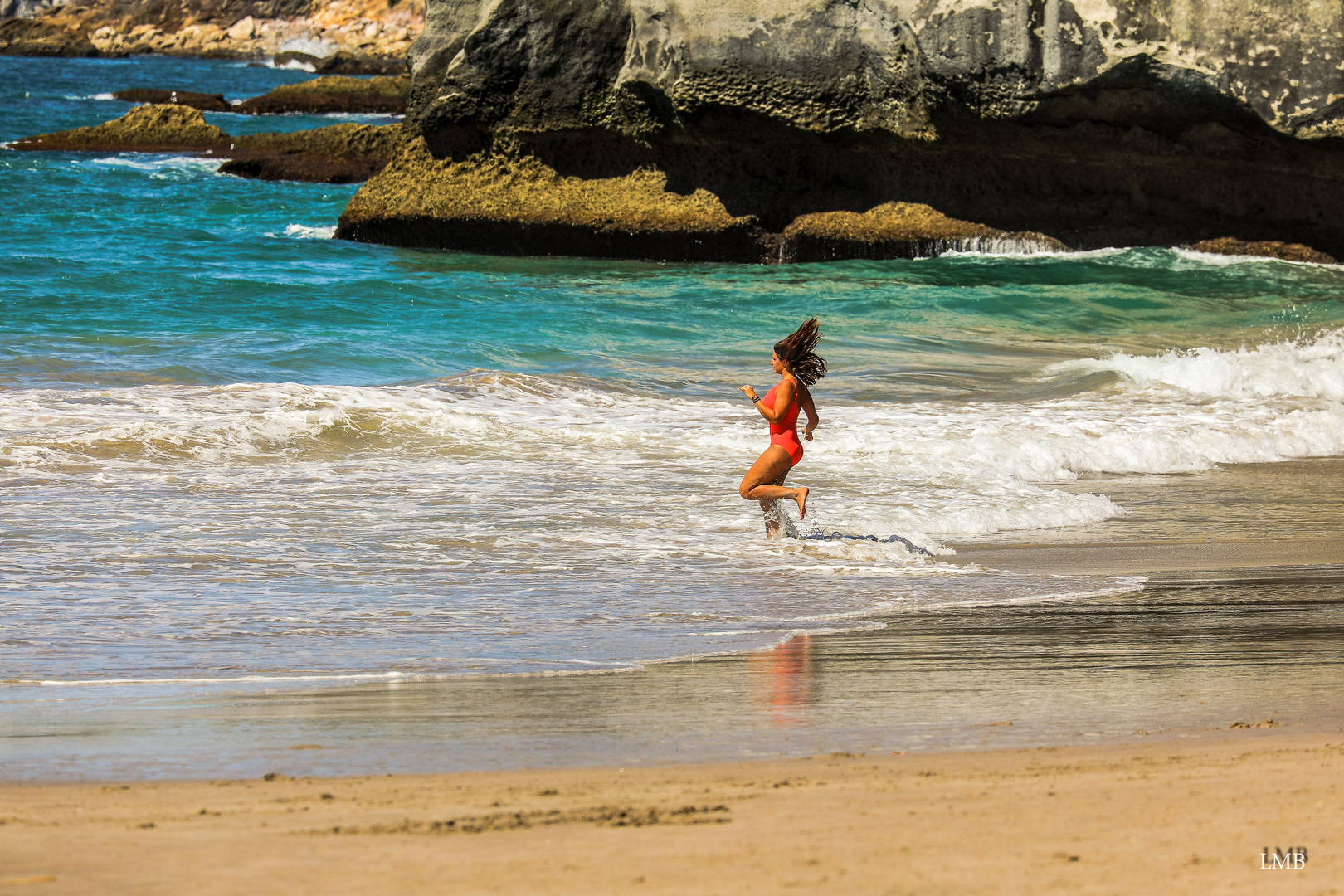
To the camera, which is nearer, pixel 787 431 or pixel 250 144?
pixel 787 431

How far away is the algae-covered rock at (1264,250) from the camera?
15.1 meters

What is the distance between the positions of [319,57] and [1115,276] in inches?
3738

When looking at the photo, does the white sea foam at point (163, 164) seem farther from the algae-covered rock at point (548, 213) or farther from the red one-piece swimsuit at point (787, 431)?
the red one-piece swimsuit at point (787, 431)

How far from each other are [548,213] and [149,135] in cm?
2405

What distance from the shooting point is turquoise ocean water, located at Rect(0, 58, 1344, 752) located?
4.89 m

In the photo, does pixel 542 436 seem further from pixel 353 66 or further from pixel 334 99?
pixel 353 66

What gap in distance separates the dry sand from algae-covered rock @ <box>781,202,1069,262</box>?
13.1m

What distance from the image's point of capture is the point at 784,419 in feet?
20.3

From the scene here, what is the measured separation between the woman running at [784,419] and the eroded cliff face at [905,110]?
28.4ft

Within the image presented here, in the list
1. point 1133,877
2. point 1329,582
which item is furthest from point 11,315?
point 1133,877

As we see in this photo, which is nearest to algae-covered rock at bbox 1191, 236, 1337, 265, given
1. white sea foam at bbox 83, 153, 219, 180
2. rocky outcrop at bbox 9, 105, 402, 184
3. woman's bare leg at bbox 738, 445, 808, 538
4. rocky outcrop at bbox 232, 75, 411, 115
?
woman's bare leg at bbox 738, 445, 808, 538

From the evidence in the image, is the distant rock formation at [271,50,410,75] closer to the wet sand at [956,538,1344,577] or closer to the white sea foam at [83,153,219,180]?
the white sea foam at [83,153,219,180]

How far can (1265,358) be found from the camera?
429 inches

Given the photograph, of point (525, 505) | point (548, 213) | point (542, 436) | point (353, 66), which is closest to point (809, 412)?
point (525, 505)
